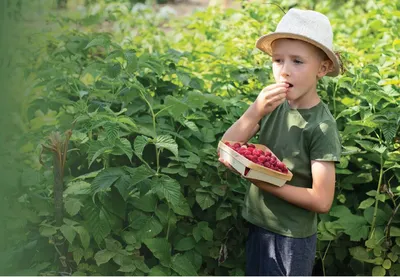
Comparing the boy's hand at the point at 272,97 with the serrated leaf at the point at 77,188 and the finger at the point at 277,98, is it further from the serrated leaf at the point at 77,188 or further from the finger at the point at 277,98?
the serrated leaf at the point at 77,188

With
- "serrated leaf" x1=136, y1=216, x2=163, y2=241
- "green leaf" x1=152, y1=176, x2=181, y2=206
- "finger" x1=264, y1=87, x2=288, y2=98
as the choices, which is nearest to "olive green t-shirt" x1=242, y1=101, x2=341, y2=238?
"finger" x1=264, y1=87, x2=288, y2=98

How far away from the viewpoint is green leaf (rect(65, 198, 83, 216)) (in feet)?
7.32

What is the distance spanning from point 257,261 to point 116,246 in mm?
485

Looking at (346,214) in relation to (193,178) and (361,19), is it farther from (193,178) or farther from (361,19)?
(361,19)

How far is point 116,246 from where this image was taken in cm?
232

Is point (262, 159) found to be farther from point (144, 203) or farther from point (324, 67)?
point (144, 203)

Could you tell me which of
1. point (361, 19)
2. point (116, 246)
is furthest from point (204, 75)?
point (361, 19)

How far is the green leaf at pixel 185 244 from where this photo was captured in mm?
2447

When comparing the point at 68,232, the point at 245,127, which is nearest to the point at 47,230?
the point at 68,232

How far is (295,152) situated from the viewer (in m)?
2.08

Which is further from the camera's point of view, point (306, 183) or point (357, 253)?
point (357, 253)

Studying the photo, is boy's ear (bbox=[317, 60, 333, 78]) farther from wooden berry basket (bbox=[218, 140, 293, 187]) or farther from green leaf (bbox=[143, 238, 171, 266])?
green leaf (bbox=[143, 238, 171, 266])

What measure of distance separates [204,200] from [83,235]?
439 mm

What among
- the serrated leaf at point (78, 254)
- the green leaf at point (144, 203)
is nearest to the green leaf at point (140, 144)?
the green leaf at point (144, 203)
